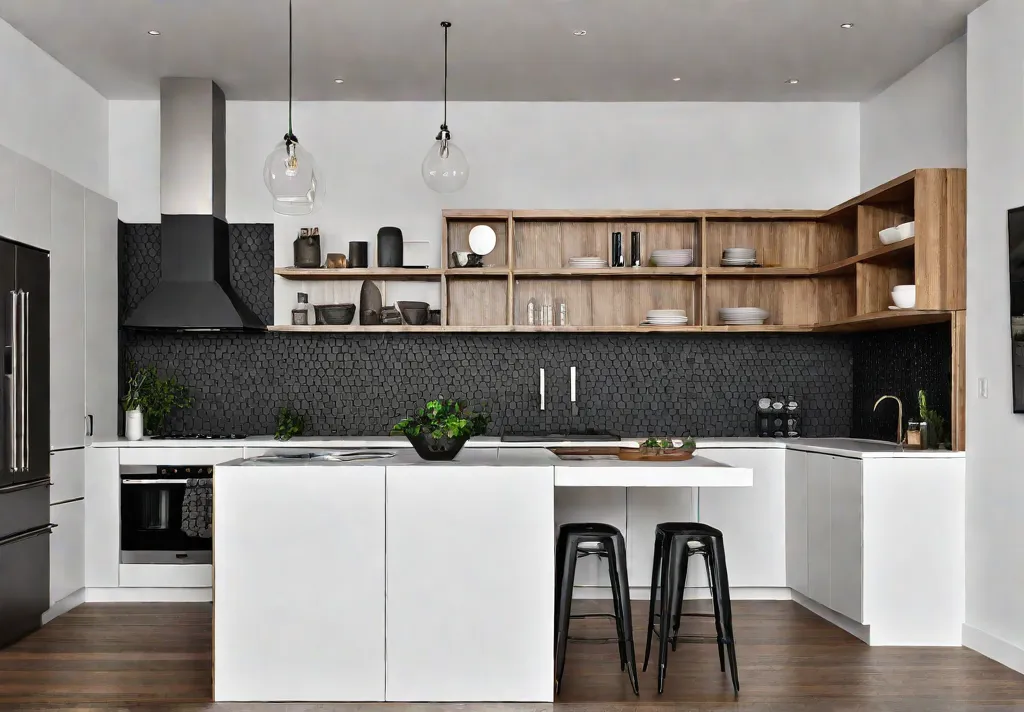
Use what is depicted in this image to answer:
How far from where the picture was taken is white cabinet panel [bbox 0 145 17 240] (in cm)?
429

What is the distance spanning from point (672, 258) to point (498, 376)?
4.55ft

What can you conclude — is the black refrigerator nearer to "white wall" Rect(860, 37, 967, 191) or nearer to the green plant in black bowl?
the green plant in black bowl

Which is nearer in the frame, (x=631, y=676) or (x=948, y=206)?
(x=631, y=676)

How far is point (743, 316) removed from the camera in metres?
5.59

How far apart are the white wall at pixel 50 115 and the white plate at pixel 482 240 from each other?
97.1 inches

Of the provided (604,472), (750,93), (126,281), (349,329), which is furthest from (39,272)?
(750,93)

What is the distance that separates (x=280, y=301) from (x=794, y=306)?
3.44 m

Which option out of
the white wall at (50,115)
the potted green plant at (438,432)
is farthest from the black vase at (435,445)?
the white wall at (50,115)

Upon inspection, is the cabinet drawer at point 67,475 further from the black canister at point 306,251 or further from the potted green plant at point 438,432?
the potted green plant at point 438,432

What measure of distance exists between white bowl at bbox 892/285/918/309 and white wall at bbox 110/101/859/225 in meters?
1.60

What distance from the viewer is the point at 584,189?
19.3 feet

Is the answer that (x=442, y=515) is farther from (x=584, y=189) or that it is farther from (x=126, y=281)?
(x=126, y=281)

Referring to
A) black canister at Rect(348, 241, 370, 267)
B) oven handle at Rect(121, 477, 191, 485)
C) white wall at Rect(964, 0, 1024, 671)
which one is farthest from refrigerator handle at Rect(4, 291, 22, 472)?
white wall at Rect(964, 0, 1024, 671)

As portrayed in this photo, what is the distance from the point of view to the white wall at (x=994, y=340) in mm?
3891
